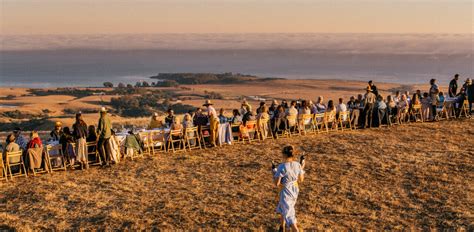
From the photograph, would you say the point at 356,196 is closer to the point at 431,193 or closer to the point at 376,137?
the point at 431,193

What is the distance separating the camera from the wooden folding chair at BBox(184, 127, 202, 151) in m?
15.0

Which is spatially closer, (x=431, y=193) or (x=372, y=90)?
(x=431, y=193)

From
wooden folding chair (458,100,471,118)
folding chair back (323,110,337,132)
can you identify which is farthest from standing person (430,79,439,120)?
folding chair back (323,110,337,132)

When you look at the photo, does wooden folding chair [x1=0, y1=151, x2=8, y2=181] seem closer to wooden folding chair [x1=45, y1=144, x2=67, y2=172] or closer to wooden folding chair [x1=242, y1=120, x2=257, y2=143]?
wooden folding chair [x1=45, y1=144, x2=67, y2=172]

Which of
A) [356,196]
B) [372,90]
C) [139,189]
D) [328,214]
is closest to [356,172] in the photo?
[356,196]

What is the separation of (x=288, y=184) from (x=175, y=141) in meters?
7.81

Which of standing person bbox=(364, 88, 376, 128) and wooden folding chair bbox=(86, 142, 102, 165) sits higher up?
standing person bbox=(364, 88, 376, 128)

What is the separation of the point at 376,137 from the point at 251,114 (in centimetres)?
446

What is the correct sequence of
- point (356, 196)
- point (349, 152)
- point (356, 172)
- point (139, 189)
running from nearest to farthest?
1. point (356, 196)
2. point (139, 189)
3. point (356, 172)
4. point (349, 152)

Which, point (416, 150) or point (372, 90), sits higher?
point (372, 90)

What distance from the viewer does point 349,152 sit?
14.6 metres

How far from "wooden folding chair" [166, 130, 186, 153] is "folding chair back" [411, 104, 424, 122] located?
953 centimetres

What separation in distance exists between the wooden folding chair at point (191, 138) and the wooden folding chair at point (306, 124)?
3.86 meters

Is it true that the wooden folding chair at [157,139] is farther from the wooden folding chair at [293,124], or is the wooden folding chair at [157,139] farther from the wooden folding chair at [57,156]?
the wooden folding chair at [293,124]
